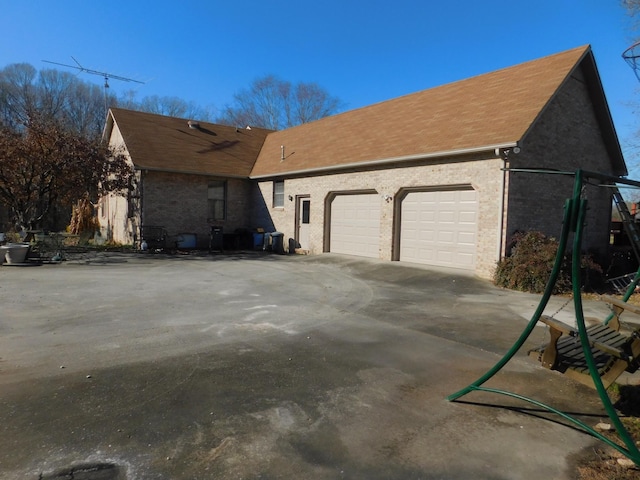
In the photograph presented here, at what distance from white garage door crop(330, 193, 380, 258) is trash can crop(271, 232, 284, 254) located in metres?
2.93

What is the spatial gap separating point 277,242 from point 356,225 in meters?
4.57

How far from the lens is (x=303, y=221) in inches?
712

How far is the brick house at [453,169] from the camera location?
1139cm

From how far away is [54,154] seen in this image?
15.5 meters

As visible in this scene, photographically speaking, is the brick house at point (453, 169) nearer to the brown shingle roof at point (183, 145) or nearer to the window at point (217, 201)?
the brown shingle roof at point (183, 145)

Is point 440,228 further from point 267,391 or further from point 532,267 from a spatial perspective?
point 267,391

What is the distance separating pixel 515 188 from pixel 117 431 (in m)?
10.8

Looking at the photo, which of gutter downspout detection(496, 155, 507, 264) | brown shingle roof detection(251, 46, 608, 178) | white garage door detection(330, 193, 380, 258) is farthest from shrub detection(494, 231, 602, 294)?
white garage door detection(330, 193, 380, 258)

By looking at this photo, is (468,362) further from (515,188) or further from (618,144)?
(618,144)

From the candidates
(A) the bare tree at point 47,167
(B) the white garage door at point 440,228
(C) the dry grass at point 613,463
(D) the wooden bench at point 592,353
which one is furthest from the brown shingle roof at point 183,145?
(C) the dry grass at point 613,463

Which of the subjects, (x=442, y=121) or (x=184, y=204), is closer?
(x=442, y=121)

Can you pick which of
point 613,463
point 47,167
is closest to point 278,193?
point 47,167

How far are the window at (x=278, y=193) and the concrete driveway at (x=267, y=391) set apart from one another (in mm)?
11117

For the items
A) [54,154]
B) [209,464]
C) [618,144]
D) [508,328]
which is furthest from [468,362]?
[54,154]
